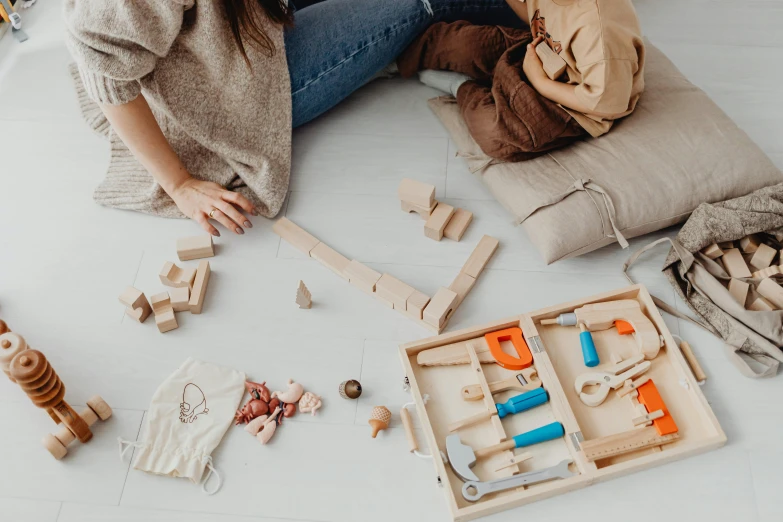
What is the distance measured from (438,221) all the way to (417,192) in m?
0.07

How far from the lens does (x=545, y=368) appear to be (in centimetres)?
121

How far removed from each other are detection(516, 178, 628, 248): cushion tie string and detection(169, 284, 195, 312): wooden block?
674 mm

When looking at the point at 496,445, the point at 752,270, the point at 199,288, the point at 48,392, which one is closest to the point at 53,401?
the point at 48,392

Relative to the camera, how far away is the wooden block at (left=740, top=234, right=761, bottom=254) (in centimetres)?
134

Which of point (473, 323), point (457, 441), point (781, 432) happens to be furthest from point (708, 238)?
point (457, 441)

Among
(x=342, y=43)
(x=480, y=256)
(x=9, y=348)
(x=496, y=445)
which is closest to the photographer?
(x=9, y=348)

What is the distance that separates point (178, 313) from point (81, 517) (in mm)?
395

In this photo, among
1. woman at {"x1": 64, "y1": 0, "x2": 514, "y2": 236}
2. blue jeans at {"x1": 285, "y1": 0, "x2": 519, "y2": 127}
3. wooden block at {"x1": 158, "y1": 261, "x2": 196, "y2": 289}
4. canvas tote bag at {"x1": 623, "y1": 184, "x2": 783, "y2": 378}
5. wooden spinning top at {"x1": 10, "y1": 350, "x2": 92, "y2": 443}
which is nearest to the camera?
wooden spinning top at {"x1": 10, "y1": 350, "x2": 92, "y2": 443}

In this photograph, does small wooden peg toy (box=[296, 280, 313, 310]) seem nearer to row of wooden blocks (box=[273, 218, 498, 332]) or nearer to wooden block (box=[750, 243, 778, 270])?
row of wooden blocks (box=[273, 218, 498, 332])

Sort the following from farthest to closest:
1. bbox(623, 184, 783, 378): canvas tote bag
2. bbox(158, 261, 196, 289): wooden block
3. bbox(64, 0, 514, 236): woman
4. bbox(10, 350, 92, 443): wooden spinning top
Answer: bbox(158, 261, 196, 289): wooden block, bbox(623, 184, 783, 378): canvas tote bag, bbox(64, 0, 514, 236): woman, bbox(10, 350, 92, 443): wooden spinning top

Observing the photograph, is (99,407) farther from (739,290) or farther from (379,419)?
(739,290)

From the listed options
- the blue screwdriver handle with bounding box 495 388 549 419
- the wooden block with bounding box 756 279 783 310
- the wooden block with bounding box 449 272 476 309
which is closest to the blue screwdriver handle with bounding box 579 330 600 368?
the blue screwdriver handle with bounding box 495 388 549 419

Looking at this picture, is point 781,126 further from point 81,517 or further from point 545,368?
point 81,517

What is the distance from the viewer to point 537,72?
1380mm
